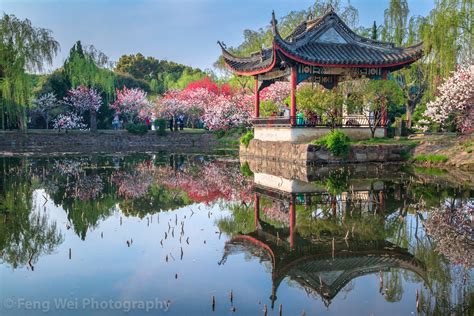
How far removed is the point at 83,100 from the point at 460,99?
113 feet

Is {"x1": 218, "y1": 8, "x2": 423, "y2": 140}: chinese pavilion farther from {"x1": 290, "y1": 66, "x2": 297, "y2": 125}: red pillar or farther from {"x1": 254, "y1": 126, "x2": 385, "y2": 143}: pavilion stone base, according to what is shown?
{"x1": 254, "y1": 126, "x2": 385, "y2": 143}: pavilion stone base

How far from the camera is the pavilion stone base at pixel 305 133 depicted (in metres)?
25.4

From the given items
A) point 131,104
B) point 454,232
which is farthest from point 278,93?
point 454,232

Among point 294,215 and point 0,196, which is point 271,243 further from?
point 0,196

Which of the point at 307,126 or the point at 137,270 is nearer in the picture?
the point at 137,270

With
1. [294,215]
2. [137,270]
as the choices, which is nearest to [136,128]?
[294,215]

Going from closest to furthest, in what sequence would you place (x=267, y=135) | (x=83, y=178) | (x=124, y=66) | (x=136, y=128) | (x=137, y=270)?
(x=137, y=270) → (x=83, y=178) → (x=267, y=135) → (x=136, y=128) → (x=124, y=66)

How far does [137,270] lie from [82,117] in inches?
1683

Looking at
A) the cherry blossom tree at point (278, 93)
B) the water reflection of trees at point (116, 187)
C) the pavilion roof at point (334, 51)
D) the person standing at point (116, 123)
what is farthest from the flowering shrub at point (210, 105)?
the water reflection of trees at point (116, 187)

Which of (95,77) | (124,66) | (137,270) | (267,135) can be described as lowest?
(137,270)

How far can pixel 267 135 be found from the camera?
2852cm

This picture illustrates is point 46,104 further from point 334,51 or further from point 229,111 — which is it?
point 334,51

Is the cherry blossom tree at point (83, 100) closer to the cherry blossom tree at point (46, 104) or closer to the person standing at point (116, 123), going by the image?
the cherry blossom tree at point (46, 104)

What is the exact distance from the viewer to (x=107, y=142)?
46.3 meters
